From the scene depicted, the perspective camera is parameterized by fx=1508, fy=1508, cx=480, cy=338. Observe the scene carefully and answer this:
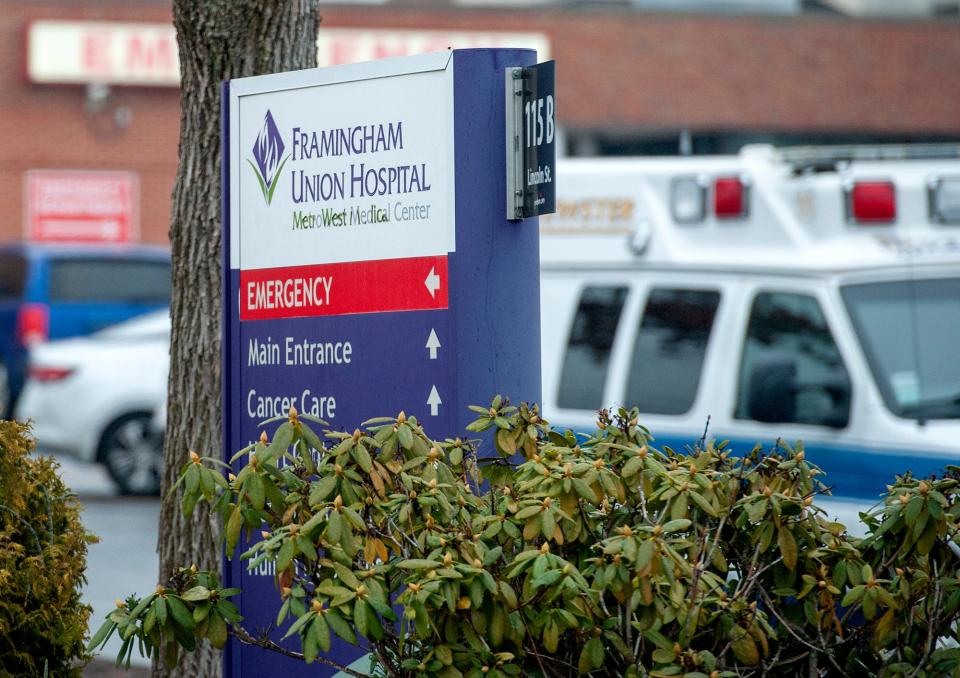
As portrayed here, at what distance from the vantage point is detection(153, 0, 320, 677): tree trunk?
16.2ft

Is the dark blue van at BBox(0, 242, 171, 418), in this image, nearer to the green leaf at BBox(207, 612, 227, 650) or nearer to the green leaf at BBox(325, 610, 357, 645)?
the green leaf at BBox(207, 612, 227, 650)

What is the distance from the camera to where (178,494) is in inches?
192

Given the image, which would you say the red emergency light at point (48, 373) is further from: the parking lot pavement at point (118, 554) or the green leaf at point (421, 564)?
the green leaf at point (421, 564)

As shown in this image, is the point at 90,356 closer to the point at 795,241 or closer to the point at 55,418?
the point at 55,418

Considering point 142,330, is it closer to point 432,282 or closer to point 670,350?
point 670,350

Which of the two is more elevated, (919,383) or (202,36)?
(202,36)

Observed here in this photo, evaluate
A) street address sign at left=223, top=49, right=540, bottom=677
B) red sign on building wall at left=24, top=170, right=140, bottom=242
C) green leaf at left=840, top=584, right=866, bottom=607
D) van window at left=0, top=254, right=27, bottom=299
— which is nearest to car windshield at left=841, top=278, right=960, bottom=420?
street address sign at left=223, top=49, right=540, bottom=677

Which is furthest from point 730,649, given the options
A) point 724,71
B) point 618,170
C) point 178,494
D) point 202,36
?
point 724,71

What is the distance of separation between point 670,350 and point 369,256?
3058mm

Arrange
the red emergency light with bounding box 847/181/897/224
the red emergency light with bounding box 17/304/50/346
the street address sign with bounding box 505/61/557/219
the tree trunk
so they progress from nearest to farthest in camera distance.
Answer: the street address sign with bounding box 505/61/557/219
the tree trunk
the red emergency light with bounding box 847/181/897/224
the red emergency light with bounding box 17/304/50/346

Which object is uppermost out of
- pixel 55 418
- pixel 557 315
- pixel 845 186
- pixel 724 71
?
pixel 724 71

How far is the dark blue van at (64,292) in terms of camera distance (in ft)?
48.1

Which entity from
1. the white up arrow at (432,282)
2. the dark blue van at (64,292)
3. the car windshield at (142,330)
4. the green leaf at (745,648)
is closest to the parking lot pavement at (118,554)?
the car windshield at (142,330)

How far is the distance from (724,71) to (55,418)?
12.9 meters
